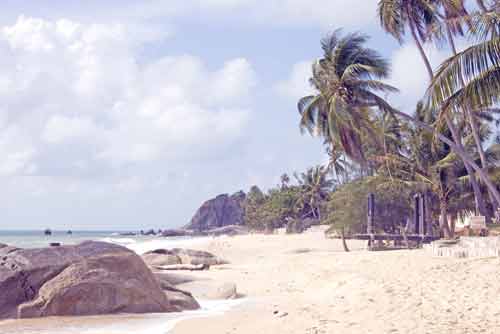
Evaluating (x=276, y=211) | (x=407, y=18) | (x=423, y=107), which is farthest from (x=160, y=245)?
(x=423, y=107)

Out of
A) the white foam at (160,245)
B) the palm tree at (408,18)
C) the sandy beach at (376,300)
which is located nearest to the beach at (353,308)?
the sandy beach at (376,300)

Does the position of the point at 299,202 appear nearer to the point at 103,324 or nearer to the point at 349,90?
the point at 349,90

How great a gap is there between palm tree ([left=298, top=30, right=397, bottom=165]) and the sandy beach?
8.02 m

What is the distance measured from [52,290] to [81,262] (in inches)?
30.0

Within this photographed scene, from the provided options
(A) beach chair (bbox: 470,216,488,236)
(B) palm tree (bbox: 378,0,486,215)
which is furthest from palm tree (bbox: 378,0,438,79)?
(A) beach chair (bbox: 470,216,488,236)

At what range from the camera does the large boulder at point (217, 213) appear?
14275 cm

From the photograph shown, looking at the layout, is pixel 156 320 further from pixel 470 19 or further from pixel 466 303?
pixel 470 19

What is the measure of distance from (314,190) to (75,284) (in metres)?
61.6

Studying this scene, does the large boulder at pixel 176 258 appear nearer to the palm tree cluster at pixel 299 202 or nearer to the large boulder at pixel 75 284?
the large boulder at pixel 75 284

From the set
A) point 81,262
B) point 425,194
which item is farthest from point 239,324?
point 425,194

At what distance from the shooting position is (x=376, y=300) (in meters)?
11.3

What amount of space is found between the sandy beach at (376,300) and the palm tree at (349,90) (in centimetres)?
802

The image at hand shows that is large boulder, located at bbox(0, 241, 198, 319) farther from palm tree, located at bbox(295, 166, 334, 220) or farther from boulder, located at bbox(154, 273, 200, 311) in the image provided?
palm tree, located at bbox(295, 166, 334, 220)

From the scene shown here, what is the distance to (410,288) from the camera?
481 inches
